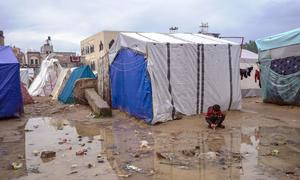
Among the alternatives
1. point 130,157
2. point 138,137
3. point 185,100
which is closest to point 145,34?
point 185,100

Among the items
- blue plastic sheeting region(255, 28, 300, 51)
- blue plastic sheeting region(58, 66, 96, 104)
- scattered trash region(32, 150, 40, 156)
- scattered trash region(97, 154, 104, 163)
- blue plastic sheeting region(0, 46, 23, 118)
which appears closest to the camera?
scattered trash region(97, 154, 104, 163)

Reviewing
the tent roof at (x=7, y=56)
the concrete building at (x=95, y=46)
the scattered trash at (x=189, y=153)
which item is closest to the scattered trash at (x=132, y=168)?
the scattered trash at (x=189, y=153)

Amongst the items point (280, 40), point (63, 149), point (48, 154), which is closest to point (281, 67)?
point (280, 40)

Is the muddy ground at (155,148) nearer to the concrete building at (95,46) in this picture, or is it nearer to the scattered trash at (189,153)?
the scattered trash at (189,153)

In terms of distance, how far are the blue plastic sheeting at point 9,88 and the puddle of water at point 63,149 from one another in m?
1.19

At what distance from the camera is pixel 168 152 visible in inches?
272

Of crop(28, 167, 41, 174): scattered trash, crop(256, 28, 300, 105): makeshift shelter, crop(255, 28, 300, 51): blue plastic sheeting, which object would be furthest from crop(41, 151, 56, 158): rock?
crop(255, 28, 300, 51): blue plastic sheeting

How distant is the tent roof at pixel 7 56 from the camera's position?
1252 centimetres

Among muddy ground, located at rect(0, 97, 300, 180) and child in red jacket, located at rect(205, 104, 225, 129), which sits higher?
child in red jacket, located at rect(205, 104, 225, 129)

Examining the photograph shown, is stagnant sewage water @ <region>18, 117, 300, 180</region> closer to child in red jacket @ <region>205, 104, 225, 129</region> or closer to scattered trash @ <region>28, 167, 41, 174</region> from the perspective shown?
scattered trash @ <region>28, 167, 41, 174</region>

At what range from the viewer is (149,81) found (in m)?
10.2

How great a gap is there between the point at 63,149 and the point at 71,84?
394 inches

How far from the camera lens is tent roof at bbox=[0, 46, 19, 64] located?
1252cm

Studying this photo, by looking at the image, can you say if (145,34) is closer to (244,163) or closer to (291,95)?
(291,95)
